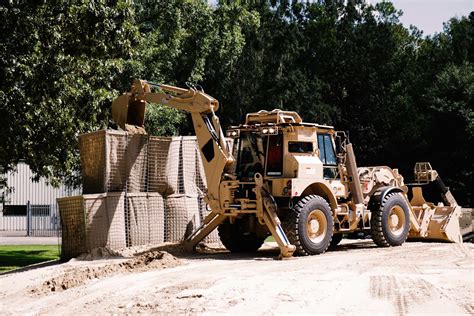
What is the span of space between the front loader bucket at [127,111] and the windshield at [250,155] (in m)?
2.75

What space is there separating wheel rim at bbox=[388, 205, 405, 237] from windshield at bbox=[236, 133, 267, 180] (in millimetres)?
3930

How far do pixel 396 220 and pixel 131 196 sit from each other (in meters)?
6.83

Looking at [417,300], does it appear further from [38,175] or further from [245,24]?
[245,24]

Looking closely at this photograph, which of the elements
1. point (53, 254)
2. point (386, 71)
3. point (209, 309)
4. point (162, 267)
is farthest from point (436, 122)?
point (209, 309)

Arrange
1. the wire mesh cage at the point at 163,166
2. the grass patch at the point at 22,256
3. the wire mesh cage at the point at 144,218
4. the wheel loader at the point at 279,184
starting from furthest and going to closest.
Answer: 1. the grass patch at the point at 22,256
2. the wire mesh cage at the point at 163,166
3. the wire mesh cage at the point at 144,218
4. the wheel loader at the point at 279,184

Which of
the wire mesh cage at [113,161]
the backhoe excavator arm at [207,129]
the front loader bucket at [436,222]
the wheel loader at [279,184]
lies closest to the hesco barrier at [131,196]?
the wire mesh cage at [113,161]

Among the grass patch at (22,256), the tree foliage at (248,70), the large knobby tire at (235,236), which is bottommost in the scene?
the grass patch at (22,256)

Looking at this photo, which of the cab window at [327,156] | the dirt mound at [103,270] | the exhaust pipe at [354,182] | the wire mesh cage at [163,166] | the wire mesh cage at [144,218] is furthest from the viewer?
the exhaust pipe at [354,182]

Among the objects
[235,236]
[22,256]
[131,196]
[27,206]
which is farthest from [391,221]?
[27,206]

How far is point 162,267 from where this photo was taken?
47.9ft

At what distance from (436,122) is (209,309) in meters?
30.4

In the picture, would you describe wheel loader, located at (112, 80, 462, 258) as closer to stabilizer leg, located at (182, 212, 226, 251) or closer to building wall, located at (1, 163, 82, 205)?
stabilizer leg, located at (182, 212, 226, 251)

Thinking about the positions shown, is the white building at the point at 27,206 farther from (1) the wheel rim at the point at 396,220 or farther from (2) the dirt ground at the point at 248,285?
(2) the dirt ground at the point at 248,285

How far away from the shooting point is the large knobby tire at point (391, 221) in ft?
61.3
